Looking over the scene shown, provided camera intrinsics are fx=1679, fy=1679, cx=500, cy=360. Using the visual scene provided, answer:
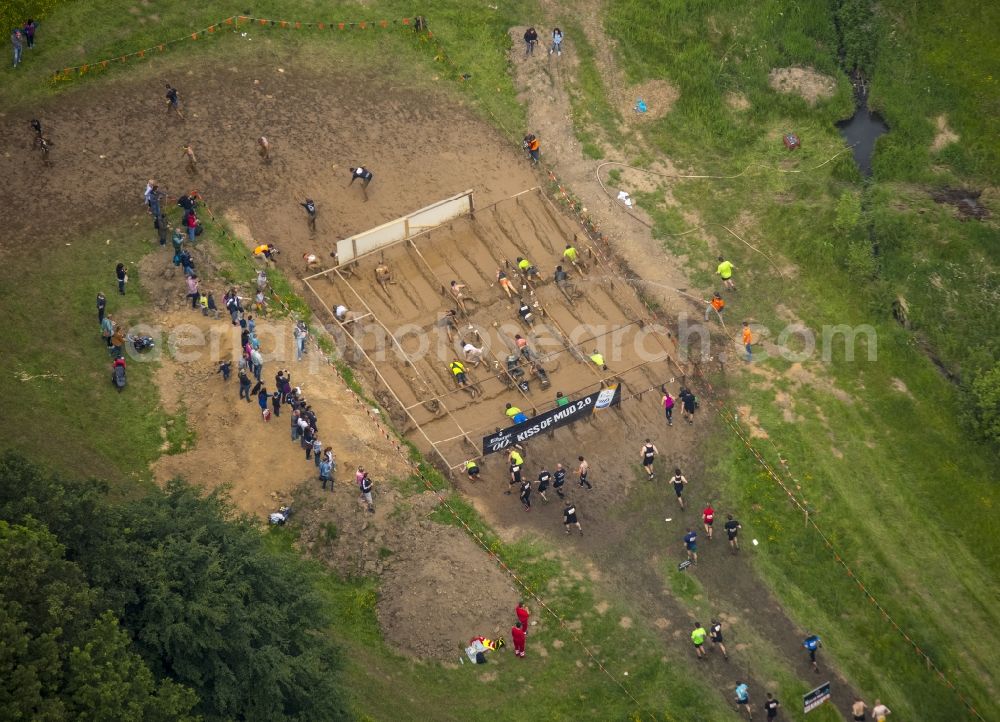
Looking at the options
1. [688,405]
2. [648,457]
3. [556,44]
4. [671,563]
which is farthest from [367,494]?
[556,44]

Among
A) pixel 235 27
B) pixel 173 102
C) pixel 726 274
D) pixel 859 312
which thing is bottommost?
pixel 859 312

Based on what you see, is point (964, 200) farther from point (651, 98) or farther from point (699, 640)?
point (699, 640)

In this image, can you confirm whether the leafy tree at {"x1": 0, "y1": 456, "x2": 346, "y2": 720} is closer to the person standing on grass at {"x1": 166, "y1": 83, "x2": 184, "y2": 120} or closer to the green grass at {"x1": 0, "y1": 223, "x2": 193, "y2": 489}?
the green grass at {"x1": 0, "y1": 223, "x2": 193, "y2": 489}

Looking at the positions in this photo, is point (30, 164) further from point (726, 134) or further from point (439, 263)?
point (726, 134)

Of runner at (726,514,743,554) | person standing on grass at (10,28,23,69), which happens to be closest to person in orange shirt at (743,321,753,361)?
runner at (726,514,743,554)

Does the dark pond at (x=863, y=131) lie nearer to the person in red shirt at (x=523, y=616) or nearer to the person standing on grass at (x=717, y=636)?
the person standing on grass at (x=717, y=636)

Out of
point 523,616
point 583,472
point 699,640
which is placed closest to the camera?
point 523,616
